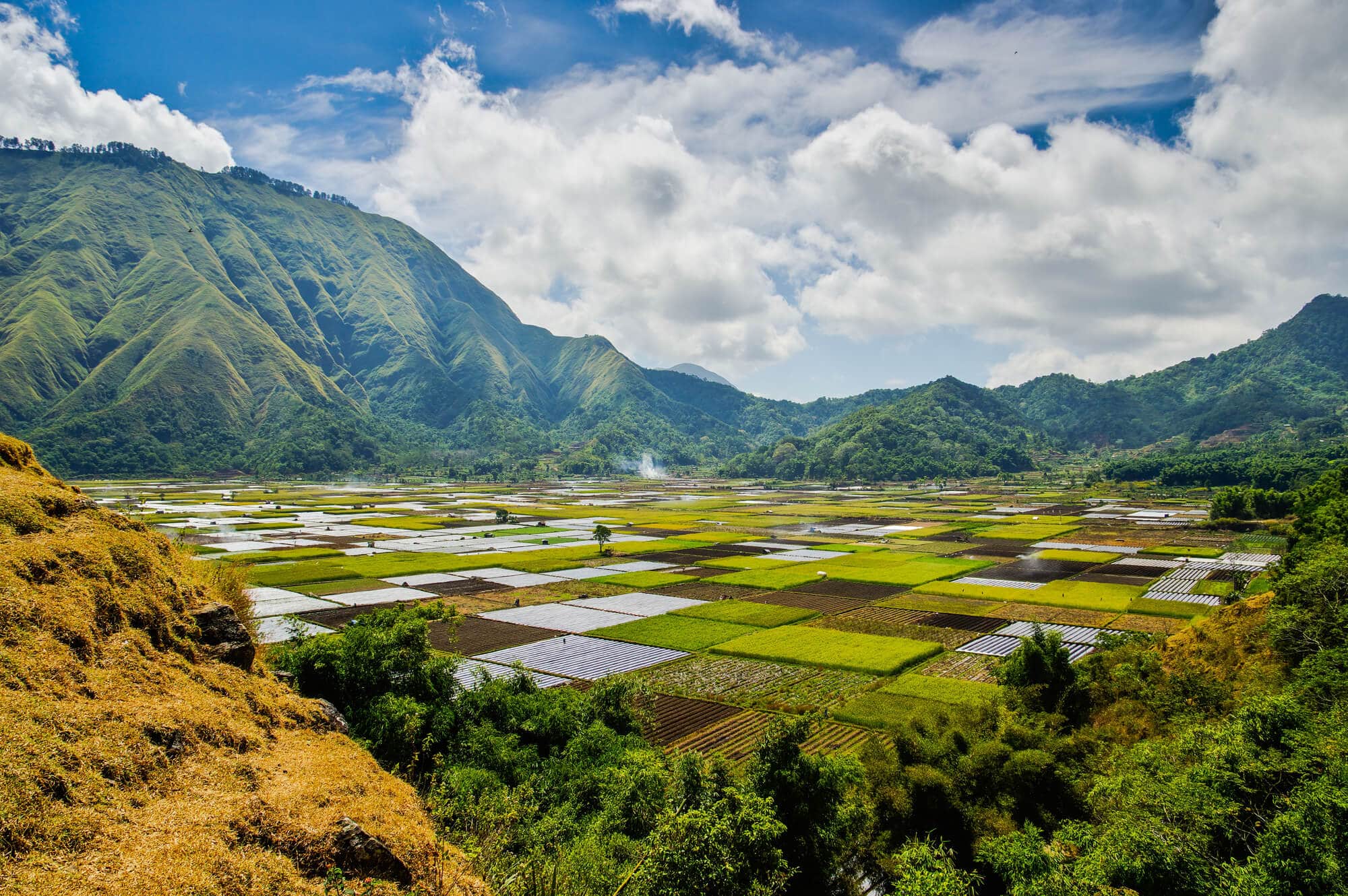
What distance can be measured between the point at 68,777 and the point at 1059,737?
2728 cm

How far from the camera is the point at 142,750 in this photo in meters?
11.0

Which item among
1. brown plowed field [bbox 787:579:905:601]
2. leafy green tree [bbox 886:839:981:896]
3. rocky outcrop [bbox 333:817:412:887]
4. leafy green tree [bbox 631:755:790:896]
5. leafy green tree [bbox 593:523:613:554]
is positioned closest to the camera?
rocky outcrop [bbox 333:817:412:887]

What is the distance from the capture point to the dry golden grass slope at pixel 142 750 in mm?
8758

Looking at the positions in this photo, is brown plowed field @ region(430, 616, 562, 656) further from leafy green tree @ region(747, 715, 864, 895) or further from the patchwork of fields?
leafy green tree @ region(747, 715, 864, 895)

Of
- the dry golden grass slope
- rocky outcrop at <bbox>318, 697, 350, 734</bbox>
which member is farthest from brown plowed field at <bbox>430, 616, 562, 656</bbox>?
the dry golden grass slope

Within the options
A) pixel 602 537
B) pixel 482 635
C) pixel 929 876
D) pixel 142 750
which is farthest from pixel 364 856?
pixel 602 537

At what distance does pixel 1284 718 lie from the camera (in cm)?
1627

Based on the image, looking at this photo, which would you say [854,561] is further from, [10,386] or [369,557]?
[10,386]

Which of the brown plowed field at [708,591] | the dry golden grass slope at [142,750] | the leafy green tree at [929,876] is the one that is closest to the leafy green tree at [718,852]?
the leafy green tree at [929,876]

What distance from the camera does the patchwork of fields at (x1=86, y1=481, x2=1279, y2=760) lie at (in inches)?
1298

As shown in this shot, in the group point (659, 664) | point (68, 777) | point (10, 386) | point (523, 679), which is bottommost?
point (659, 664)

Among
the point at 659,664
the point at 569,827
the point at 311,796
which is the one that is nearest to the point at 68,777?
the point at 311,796

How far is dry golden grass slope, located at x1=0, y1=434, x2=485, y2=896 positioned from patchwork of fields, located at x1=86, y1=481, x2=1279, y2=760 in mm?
10532

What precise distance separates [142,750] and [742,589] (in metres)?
49.4
